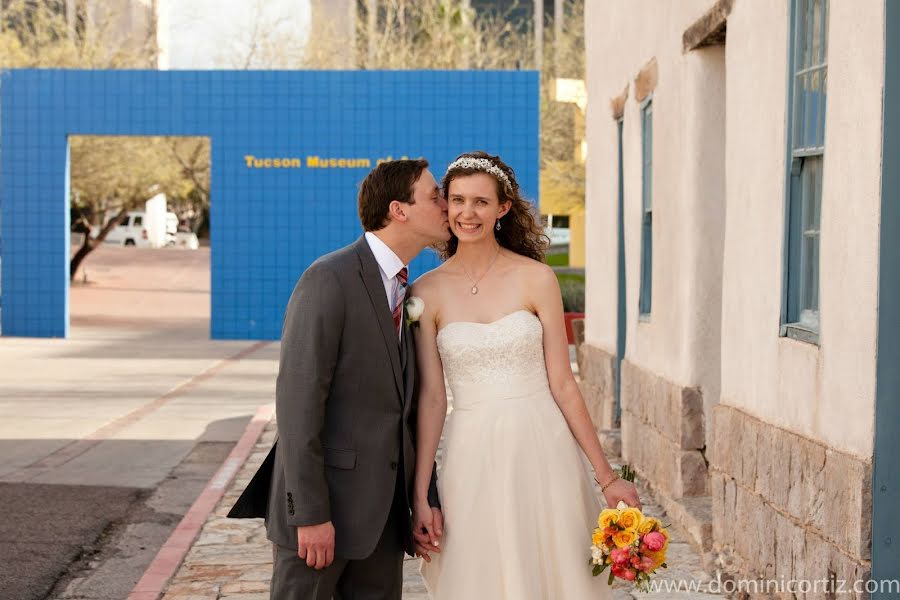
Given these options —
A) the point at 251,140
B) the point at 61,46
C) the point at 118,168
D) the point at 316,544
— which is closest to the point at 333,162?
the point at 251,140

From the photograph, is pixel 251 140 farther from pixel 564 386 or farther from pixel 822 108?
pixel 564 386

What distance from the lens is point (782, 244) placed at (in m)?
6.01

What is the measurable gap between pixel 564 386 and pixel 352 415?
79 cm

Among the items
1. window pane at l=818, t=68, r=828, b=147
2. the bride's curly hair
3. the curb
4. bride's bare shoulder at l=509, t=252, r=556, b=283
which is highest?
window pane at l=818, t=68, r=828, b=147

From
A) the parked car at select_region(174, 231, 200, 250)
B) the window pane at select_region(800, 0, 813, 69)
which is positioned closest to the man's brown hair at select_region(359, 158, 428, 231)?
the window pane at select_region(800, 0, 813, 69)

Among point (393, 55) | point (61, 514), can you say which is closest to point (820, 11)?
point (61, 514)

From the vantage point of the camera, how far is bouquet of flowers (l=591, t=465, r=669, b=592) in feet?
13.9

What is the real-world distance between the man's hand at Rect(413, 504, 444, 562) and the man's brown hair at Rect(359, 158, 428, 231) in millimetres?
945

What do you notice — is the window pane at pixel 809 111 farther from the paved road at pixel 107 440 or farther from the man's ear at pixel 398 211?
the paved road at pixel 107 440

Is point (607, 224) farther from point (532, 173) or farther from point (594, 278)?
point (532, 173)

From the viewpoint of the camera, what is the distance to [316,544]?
407cm

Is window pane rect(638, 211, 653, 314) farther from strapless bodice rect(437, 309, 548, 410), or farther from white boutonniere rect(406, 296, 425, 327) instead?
white boutonniere rect(406, 296, 425, 327)

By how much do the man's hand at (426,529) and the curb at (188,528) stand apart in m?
2.52

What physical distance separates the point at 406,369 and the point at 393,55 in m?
37.1
